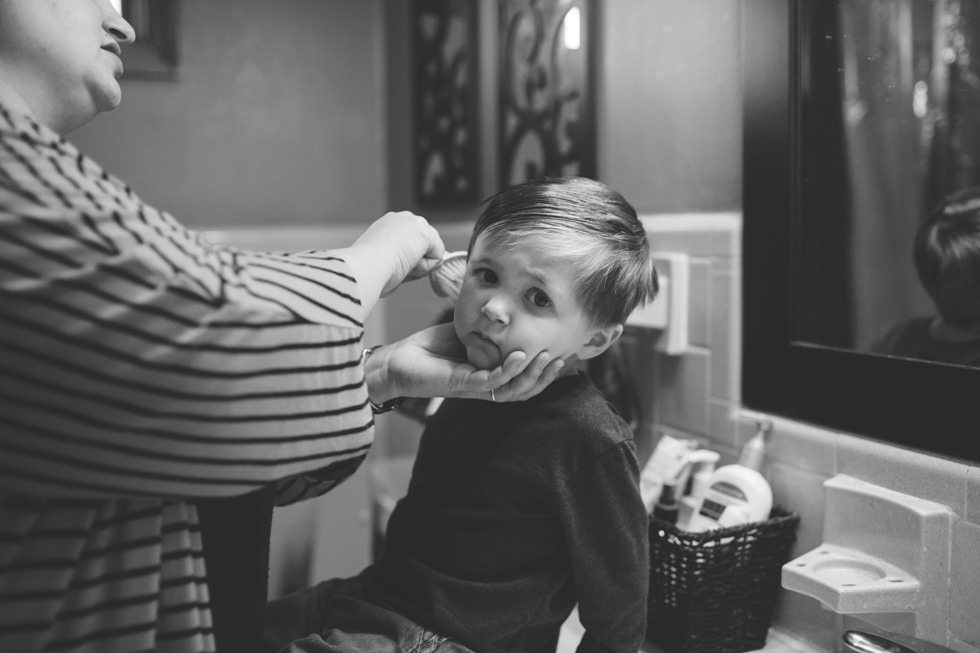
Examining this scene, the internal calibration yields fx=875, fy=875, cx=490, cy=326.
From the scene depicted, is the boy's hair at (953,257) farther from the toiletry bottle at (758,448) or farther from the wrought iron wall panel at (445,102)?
the wrought iron wall panel at (445,102)

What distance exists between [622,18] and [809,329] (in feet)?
2.50

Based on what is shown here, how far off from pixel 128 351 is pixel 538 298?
55cm

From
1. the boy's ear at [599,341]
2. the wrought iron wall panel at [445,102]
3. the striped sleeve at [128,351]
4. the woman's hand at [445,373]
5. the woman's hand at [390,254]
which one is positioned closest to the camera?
the striped sleeve at [128,351]

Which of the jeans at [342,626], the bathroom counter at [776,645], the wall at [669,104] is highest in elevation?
the wall at [669,104]

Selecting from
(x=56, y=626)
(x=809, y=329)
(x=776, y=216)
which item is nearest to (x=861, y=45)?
(x=776, y=216)

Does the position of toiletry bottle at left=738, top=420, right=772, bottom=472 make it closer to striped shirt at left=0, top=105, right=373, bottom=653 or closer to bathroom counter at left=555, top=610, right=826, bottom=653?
bathroom counter at left=555, top=610, right=826, bottom=653

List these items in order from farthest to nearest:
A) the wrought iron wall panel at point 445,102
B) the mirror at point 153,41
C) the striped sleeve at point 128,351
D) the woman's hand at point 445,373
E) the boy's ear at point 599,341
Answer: the mirror at point 153,41
the wrought iron wall panel at point 445,102
the boy's ear at point 599,341
the woman's hand at point 445,373
the striped sleeve at point 128,351

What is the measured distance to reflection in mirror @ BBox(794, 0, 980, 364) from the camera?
1228 mm

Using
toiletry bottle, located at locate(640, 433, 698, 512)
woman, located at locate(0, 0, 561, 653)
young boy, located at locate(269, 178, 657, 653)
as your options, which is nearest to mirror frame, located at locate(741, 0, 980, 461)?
toiletry bottle, located at locate(640, 433, 698, 512)

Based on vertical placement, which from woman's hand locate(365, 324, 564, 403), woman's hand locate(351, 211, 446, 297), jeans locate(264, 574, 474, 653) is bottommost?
jeans locate(264, 574, 474, 653)

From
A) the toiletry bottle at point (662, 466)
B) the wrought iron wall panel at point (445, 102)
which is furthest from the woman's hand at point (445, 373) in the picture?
the wrought iron wall panel at point (445, 102)

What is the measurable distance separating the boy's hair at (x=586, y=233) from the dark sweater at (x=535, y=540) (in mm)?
154

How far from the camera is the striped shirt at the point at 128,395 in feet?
2.07

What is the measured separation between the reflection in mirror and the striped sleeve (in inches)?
34.2
